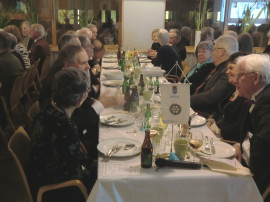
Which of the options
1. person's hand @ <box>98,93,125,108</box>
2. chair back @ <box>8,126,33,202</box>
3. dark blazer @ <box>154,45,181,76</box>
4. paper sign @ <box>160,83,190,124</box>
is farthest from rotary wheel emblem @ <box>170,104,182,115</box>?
dark blazer @ <box>154,45,181,76</box>

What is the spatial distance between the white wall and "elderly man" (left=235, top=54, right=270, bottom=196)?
514cm

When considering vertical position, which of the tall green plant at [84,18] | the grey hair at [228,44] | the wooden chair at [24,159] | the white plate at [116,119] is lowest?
the wooden chair at [24,159]

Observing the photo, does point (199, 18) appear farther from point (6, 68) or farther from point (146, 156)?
point (146, 156)

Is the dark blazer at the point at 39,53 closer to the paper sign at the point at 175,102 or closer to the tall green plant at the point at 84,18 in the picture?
the tall green plant at the point at 84,18

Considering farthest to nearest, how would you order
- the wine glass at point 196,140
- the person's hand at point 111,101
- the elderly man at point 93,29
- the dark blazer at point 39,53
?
the elderly man at point 93,29 < the dark blazer at point 39,53 < the person's hand at point 111,101 < the wine glass at point 196,140

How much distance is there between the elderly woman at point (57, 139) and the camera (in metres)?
1.74

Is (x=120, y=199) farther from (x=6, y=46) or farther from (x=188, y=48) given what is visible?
(x=188, y=48)

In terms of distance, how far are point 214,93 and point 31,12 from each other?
17.3 feet

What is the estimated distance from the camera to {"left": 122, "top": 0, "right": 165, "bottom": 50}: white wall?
7.04 meters

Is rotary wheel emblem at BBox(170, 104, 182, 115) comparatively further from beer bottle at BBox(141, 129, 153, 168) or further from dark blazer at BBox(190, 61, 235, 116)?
dark blazer at BBox(190, 61, 235, 116)

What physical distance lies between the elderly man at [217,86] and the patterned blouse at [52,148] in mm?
1725

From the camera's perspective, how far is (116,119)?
2.33 m

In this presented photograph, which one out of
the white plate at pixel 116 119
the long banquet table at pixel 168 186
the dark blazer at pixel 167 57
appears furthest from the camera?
the dark blazer at pixel 167 57

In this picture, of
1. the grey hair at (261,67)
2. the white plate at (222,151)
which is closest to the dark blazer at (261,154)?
the white plate at (222,151)
